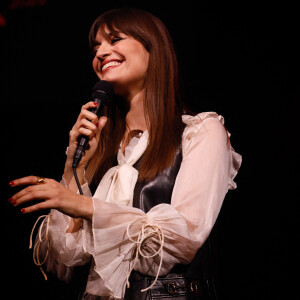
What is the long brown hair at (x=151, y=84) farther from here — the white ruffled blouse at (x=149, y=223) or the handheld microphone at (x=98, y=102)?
the handheld microphone at (x=98, y=102)

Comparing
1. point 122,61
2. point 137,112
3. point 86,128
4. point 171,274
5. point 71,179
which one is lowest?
point 171,274

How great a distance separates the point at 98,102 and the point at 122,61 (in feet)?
1.09

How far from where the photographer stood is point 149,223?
102 cm

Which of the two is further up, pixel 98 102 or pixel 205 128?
pixel 98 102

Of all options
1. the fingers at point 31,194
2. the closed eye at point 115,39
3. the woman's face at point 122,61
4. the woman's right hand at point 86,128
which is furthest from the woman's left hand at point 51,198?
the closed eye at point 115,39

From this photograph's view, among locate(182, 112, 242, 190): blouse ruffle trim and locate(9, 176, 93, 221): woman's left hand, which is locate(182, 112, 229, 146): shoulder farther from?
locate(9, 176, 93, 221): woman's left hand

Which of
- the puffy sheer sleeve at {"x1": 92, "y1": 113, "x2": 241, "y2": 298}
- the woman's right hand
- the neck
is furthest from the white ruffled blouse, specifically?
the neck

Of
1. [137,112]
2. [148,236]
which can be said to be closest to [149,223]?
[148,236]

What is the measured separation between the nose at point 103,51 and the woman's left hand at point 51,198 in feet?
2.48

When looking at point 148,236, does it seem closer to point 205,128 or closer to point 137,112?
point 205,128

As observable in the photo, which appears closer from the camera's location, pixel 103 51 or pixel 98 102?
pixel 98 102

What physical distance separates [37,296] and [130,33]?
152 centimetres

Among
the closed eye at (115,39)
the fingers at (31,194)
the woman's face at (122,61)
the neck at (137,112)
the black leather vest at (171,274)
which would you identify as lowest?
the black leather vest at (171,274)

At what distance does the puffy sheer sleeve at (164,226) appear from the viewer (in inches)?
39.0
